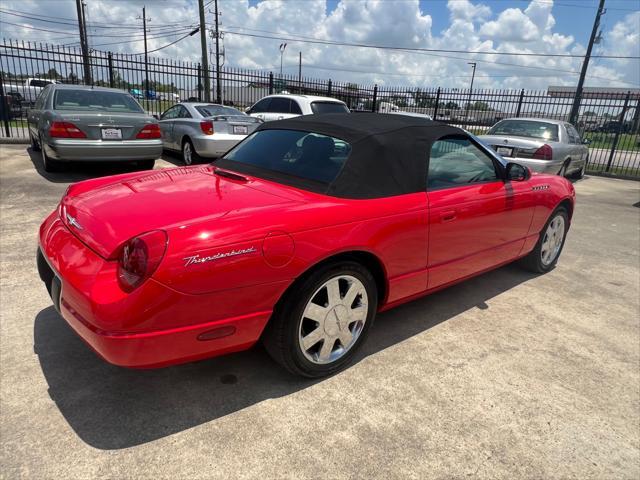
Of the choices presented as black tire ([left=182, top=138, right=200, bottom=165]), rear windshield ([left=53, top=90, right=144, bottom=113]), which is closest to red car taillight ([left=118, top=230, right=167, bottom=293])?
rear windshield ([left=53, top=90, right=144, bottom=113])

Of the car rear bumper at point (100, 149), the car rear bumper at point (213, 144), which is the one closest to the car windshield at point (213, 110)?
the car rear bumper at point (213, 144)

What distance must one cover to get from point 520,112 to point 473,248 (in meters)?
14.5

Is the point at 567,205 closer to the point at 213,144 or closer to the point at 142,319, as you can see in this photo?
the point at 142,319

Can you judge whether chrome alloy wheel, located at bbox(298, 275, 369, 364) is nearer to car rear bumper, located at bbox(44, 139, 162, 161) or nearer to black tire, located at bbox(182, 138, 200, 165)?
car rear bumper, located at bbox(44, 139, 162, 161)

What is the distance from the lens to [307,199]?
2475mm

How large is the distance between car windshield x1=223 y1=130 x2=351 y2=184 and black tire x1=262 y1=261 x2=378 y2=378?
57cm

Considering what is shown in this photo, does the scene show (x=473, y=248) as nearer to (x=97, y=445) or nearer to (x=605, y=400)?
(x=605, y=400)

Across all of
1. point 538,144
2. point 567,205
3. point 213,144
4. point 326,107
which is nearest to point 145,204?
point 567,205

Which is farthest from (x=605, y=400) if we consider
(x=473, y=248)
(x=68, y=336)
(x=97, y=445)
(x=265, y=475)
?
(x=68, y=336)

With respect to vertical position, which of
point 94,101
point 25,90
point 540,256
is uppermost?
point 94,101

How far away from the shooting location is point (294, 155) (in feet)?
9.87

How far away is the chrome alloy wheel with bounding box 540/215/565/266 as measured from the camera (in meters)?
4.45

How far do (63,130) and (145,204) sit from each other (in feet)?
17.1

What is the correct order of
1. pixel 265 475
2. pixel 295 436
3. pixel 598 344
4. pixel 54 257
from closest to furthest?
1. pixel 265 475
2. pixel 295 436
3. pixel 54 257
4. pixel 598 344
